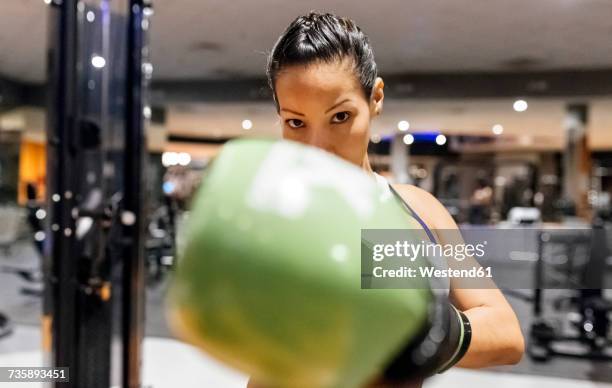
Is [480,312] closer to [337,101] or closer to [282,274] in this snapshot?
[337,101]

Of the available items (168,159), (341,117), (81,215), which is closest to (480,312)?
(341,117)

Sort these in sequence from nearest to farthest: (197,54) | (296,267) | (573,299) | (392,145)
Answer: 1. (296,267)
2. (573,299)
3. (197,54)
4. (392,145)

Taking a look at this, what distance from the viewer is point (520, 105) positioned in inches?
222

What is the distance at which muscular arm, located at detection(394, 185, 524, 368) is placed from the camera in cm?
48

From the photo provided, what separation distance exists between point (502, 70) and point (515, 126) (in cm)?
322

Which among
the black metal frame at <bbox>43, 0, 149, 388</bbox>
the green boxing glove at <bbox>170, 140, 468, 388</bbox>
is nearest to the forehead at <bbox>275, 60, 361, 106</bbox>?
the green boxing glove at <bbox>170, 140, 468, 388</bbox>

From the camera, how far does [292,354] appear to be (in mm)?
208

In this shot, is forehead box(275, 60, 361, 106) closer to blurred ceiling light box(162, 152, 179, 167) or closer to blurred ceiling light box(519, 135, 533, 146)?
blurred ceiling light box(162, 152, 179, 167)

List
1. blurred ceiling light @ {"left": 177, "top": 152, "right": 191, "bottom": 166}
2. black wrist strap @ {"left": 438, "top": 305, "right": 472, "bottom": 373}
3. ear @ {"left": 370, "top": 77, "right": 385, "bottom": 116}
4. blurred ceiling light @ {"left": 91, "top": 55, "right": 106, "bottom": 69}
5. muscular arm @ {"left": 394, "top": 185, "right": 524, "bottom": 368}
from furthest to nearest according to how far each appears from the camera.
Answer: blurred ceiling light @ {"left": 177, "top": 152, "right": 191, "bottom": 166} → blurred ceiling light @ {"left": 91, "top": 55, "right": 106, "bottom": 69} → ear @ {"left": 370, "top": 77, "right": 385, "bottom": 116} → muscular arm @ {"left": 394, "top": 185, "right": 524, "bottom": 368} → black wrist strap @ {"left": 438, "top": 305, "right": 472, "bottom": 373}

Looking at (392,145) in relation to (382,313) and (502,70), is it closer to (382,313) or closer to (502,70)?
(502,70)

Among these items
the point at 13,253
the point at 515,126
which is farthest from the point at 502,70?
the point at 13,253

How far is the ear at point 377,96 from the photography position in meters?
0.59

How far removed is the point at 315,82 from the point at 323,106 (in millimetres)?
25

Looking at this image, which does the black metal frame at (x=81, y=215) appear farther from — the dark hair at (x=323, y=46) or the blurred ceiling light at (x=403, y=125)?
the blurred ceiling light at (x=403, y=125)
